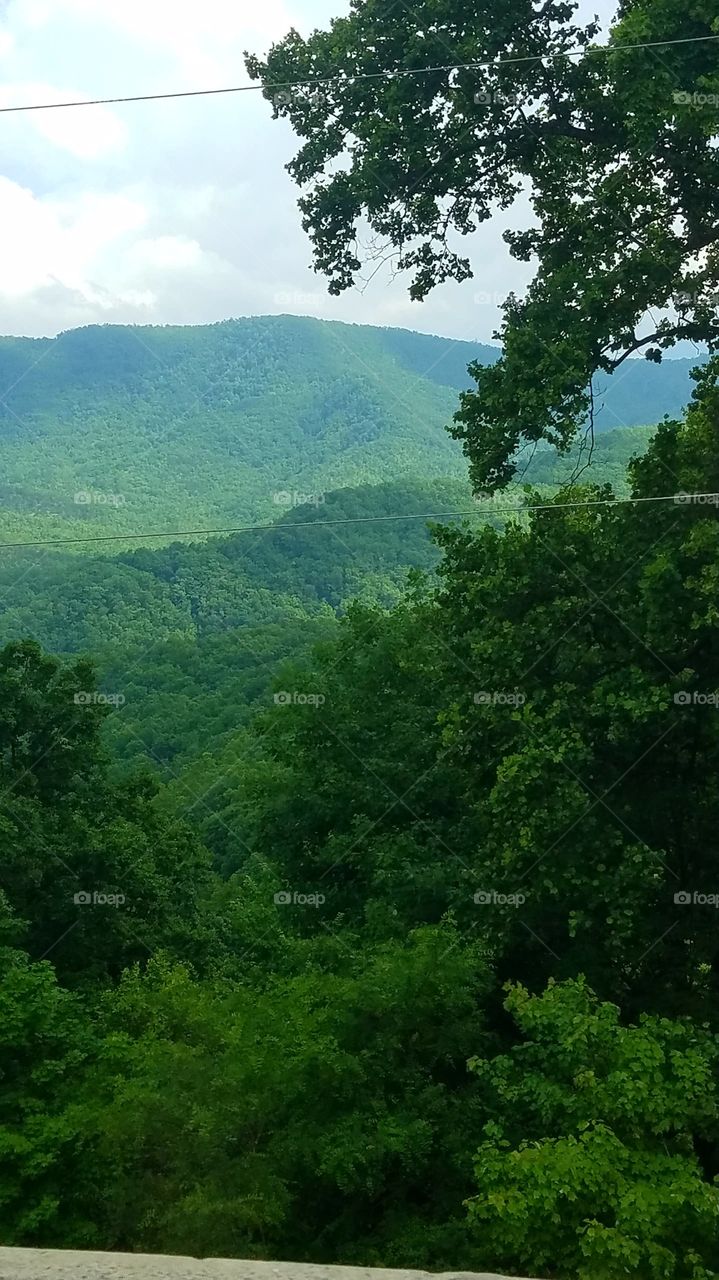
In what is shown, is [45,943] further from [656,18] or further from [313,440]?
[313,440]

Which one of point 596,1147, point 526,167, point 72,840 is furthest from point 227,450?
point 596,1147

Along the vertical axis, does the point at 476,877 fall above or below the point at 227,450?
below

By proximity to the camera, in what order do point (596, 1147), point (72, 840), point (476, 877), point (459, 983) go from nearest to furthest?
point (596, 1147)
point (459, 983)
point (476, 877)
point (72, 840)

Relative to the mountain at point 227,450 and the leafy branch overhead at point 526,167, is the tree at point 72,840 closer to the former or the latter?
the leafy branch overhead at point 526,167

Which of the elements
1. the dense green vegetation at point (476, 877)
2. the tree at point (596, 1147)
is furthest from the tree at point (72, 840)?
the tree at point (596, 1147)

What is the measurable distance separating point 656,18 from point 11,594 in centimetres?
9385

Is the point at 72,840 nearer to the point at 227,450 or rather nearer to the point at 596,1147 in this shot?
the point at 596,1147

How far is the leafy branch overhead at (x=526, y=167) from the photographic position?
12312 mm

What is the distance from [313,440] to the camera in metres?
162

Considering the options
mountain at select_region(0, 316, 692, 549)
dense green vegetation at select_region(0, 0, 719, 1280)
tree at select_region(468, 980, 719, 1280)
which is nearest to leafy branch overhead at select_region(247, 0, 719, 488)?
dense green vegetation at select_region(0, 0, 719, 1280)

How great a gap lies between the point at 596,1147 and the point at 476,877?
12.2 ft

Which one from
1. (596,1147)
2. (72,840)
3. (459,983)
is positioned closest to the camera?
(596,1147)

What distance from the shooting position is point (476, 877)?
41.1 feet

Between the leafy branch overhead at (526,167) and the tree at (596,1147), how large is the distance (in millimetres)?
5591
